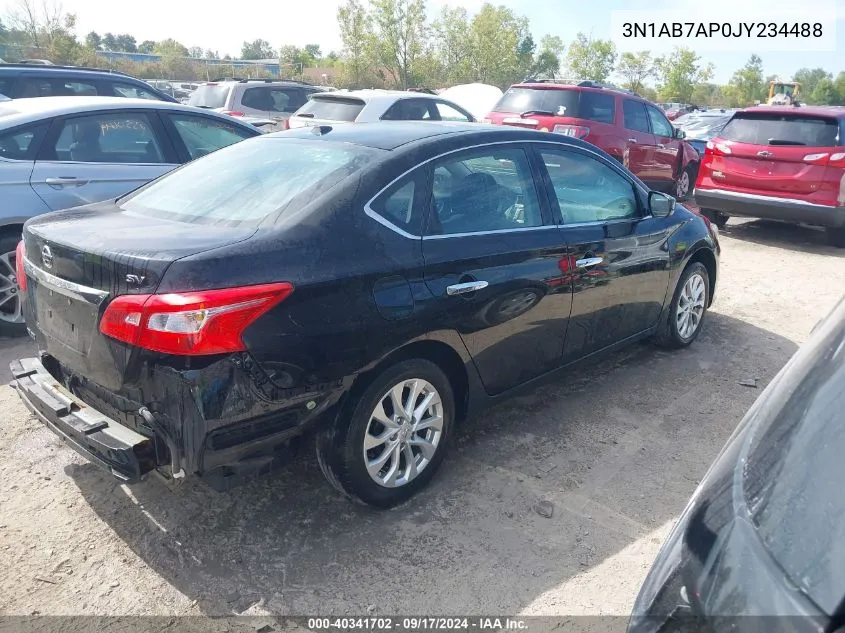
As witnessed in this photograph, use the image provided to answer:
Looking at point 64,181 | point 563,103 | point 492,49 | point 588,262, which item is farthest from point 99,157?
point 492,49

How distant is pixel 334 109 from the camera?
33.4ft

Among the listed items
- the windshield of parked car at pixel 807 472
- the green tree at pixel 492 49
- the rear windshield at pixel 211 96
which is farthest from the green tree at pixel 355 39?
the windshield of parked car at pixel 807 472

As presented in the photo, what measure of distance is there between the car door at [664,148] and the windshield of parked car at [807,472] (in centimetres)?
1043

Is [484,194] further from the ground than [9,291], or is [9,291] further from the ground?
[484,194]

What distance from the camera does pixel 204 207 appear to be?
10.8 feet

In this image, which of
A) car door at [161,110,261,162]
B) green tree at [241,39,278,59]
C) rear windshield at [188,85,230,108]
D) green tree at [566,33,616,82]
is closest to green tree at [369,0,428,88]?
green tree at [566,33,616,82]

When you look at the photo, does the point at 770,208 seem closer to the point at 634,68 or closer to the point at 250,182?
the point at 250,182

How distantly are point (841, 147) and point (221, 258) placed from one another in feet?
28.2

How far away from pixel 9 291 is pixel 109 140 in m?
1.43

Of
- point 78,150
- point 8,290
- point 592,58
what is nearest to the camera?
point 8,290

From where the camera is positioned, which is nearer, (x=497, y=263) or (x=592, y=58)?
(x=497, y=263)

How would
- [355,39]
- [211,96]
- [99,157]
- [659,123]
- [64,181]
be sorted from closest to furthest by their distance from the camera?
[64,181] → [99,157] → [659,123] → [211,96] → [355,39]

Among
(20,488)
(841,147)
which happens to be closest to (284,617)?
(20,488)

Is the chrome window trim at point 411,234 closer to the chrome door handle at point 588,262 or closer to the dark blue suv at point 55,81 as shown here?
the chrome door handle at point 588,262
